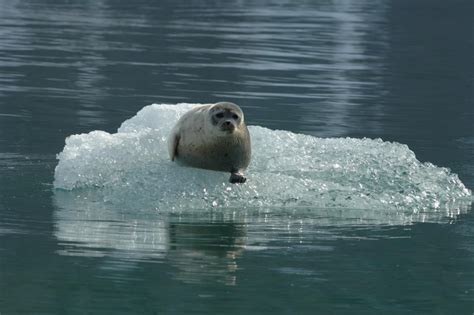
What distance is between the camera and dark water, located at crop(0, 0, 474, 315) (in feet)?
28.8

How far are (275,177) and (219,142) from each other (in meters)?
0.56

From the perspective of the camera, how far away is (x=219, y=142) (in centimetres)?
1212

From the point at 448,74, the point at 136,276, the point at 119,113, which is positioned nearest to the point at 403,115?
the point at 119,113

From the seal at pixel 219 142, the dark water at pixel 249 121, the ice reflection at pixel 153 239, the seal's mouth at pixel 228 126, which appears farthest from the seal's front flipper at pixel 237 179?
the ice reflection at pixel 153 239

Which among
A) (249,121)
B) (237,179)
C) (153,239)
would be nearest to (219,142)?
(237,179)

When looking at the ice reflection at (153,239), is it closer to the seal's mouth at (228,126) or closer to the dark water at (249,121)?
the dark water at (249,121)

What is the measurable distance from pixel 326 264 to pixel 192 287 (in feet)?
4.12

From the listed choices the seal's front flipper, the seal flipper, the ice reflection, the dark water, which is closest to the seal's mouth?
the seal's front flipper

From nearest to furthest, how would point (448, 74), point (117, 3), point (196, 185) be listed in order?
point (196, 185), point (448, 74), point (117, 3)

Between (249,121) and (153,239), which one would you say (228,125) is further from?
(249,121)

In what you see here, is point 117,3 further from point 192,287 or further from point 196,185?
point 192,287

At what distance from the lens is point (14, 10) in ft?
120

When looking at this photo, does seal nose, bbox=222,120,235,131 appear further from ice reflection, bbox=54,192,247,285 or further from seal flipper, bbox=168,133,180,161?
ice reflection, bbox=54,192,247,285

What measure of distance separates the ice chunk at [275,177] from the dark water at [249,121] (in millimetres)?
328
